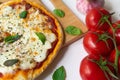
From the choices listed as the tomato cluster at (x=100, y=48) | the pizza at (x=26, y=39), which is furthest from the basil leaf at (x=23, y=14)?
the tomato cluster at (x=100, y=48)

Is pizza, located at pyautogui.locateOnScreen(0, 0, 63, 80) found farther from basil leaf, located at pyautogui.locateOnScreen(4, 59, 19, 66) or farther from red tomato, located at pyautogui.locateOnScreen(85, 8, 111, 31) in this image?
red tomato, located at pyautogui.locateOnScreen(85, 8, 111, 31)

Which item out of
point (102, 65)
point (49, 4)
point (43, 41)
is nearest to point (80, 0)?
point (49, 4)

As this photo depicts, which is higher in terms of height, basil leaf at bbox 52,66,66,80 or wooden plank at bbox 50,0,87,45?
wooden plank at bbox 50,0,87,45

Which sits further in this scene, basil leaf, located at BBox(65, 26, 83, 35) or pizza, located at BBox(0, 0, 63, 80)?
basil leaf, located at BBox(65, 26, 83, 35)

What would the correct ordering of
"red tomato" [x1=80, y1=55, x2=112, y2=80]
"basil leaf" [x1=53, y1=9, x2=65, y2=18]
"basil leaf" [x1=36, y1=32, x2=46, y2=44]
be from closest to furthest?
"red tomato" [x1=80, y1=55, x2=112, y2=80] → "basil leaf" [x1=36, y1=32, x2=46, y2=44] → "basil leaf" [x1=53, y1=9, x2=65, y2=18]

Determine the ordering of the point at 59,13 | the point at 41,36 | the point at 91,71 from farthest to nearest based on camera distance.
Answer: the point at 59,13 → the point at 41,36 → the point at 91,71

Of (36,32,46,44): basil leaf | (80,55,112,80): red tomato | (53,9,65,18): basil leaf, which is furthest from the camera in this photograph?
(53,9,65,18): basil leaf

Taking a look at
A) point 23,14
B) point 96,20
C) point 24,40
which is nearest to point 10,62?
point 24,40

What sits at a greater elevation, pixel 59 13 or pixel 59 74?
pixel 59 13

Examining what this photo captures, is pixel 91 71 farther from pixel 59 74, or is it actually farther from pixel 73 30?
pixel 73 30

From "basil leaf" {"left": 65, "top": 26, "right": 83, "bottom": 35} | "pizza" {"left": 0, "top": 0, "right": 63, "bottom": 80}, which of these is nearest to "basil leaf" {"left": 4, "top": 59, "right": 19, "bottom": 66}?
Answer: "pizza" {"left": 0, "top": 0, "right": 63, "bottom": 80}
